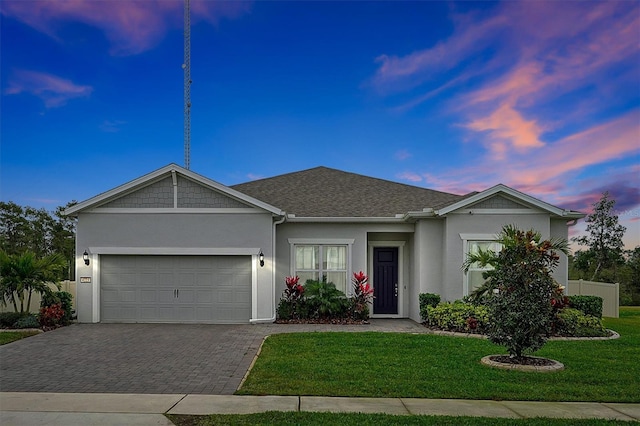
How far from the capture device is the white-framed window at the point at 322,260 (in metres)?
15.9

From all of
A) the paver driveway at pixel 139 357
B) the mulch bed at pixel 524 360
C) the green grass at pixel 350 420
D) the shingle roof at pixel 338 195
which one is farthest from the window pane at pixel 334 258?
the green grass at pixel 350 420

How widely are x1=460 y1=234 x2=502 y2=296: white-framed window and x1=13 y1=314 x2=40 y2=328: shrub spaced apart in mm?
12755

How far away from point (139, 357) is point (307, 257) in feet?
23.4

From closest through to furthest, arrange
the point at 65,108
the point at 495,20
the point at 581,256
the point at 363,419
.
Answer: the point at 363,419
the point at 495,20
the point at 65,108
the point at 581,256

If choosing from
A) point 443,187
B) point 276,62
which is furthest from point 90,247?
point 443,187

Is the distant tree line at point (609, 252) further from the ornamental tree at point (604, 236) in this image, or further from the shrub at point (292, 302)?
the shrub at point (292, 302)

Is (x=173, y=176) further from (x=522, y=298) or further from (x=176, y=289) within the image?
(x=522, y=298)

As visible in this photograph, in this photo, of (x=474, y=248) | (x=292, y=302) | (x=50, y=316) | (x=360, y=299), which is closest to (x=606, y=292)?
(x=474, y=248)

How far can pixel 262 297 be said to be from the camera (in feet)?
48.1

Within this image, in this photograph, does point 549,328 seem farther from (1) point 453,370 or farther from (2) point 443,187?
(2) point 443,187

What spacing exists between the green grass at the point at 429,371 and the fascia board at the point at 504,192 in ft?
14.1

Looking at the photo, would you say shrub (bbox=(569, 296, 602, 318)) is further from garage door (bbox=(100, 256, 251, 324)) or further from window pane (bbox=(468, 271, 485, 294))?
garage door (bbox=(100, 256, 251, 324))

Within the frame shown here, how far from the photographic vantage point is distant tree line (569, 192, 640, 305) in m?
29.2

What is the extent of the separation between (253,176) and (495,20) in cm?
1393
